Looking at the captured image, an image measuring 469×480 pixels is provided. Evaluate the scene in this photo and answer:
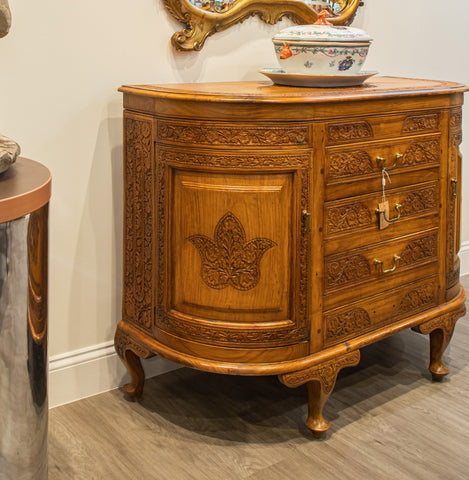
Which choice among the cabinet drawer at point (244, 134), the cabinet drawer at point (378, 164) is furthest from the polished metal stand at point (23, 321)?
the cabinet drawer at point (378, 164)

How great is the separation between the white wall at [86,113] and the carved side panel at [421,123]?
0.64 m

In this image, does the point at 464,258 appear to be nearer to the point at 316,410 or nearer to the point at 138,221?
the point at 316,410

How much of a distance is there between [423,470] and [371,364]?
64 cm

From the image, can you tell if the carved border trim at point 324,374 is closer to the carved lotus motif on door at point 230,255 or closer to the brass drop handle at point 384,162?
the carved lotus motif on door at point 230,255

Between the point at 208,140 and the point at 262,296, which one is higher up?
the point at 208,140

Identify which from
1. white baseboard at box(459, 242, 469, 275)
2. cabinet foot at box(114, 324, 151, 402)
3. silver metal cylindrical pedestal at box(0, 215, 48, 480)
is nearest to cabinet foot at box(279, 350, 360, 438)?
cabinet foot at box(114, 324, 151, 402)

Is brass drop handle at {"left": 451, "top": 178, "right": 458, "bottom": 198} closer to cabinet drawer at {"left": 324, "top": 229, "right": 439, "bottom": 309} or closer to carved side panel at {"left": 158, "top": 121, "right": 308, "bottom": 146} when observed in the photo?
cabinet drawer at {"left": 324, "top": 229, "right": 439, "bottom": 309}

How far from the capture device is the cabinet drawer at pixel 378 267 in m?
1.92

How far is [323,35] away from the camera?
199 centimetres

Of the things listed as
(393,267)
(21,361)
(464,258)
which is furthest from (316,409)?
(464,258)

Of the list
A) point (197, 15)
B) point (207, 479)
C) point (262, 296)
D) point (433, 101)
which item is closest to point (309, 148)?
point (262, 296)

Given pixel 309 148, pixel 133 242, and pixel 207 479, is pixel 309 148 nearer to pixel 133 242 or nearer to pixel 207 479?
pixel 133 242

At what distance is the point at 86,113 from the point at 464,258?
2.19 metres

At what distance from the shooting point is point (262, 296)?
6.00ft
